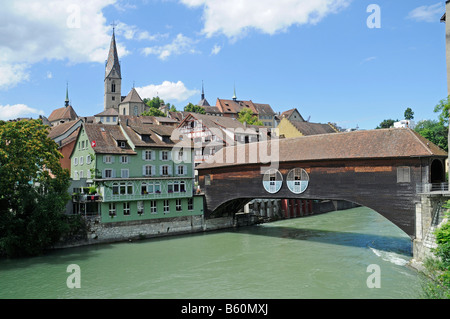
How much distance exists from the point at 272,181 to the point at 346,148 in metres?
4.80

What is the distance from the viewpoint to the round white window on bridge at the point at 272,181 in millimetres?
21219

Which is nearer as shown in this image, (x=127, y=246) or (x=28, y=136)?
(x=28, y=136)

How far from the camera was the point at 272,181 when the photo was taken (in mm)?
21547

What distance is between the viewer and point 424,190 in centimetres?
1551

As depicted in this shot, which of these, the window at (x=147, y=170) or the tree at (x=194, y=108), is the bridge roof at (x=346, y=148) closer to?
the window at (x=147, y=170)

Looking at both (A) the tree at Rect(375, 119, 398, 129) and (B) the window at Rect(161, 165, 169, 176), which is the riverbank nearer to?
(B) the window at Rect(161, 165, 169, 176)

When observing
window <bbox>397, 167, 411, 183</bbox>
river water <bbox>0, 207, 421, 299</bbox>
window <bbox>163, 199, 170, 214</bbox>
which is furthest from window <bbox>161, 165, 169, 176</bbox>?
window <bbox>397, 167, 411, 183</bbox>

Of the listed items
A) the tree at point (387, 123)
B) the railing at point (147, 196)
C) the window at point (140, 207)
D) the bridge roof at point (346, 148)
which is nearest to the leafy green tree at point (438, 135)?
the tree at point (387, 123)

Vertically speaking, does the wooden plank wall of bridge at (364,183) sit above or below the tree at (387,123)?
below

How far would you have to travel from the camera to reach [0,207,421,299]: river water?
13008 millimetres

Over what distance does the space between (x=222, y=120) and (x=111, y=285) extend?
2896 cm
